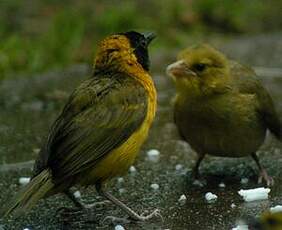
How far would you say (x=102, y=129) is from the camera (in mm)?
5375

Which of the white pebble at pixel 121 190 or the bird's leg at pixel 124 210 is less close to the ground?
the bird's leg at pixel 124 210

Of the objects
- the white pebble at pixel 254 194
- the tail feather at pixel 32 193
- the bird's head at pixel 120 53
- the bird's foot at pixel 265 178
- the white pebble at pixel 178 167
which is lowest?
the white pebble at pixel 178 167

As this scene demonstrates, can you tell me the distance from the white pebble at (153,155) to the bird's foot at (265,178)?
3.17ft

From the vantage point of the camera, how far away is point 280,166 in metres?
6.61

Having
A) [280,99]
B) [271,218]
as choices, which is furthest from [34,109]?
[271,218]

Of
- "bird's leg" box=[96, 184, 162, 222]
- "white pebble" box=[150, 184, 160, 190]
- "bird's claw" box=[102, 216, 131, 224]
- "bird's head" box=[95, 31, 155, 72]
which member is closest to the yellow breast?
"bird's leg" box=[96, 184, 162, 222]

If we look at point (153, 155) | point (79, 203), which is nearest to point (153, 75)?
point (153, 155)

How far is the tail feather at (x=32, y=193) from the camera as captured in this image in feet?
16.6

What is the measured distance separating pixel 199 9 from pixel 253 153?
17.6 ft

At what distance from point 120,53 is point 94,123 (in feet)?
1.88

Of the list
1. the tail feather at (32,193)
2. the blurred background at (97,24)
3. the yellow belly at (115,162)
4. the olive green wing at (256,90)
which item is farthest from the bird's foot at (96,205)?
the blurred background at (97,24)

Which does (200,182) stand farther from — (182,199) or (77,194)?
(77,194)

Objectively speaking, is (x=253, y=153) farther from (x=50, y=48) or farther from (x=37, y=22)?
(x=37, y=22)

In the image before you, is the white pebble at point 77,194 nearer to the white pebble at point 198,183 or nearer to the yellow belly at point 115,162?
the yellow belly at point 115,162
